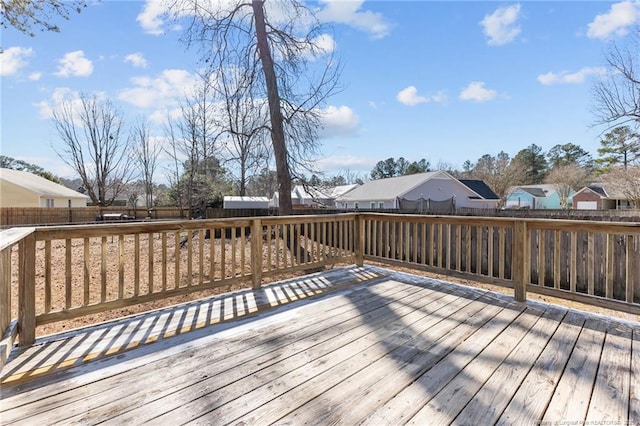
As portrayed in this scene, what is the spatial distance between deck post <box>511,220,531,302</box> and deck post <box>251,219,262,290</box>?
9.27ft

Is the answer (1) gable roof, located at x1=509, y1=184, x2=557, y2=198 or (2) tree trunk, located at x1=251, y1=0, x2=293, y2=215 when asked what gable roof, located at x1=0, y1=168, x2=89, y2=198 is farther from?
(1) gable roof, located at x1=509, y1=184, x2=557, y2=198

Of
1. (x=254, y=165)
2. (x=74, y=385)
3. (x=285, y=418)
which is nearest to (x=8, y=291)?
(x=74, y=385)

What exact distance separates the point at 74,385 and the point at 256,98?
274 inches

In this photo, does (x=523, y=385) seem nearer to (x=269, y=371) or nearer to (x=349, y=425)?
(x=349, y=425)

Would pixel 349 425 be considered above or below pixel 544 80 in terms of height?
below

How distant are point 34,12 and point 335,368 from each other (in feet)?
20.7

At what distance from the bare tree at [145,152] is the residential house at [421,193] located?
46.5 ft

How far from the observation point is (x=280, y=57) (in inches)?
282

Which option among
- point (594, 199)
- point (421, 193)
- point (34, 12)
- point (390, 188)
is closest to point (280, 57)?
point (34, 12)

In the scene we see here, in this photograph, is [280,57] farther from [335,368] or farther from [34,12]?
[335,368]

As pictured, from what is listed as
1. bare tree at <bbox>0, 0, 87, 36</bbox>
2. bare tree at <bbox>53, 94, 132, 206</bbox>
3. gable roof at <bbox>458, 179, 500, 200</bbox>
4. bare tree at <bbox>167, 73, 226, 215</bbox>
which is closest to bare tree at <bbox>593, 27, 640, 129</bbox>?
gable roof at <bbox>458, 179, 500, 200</bbox>

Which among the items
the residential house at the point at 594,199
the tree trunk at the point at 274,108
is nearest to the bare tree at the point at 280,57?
the tree trunk at the point at 274,108

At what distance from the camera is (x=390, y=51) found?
339 inches

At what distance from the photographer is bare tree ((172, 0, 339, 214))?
22.5ft
